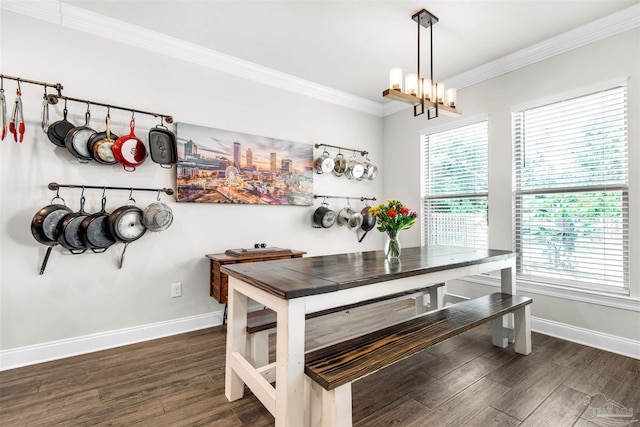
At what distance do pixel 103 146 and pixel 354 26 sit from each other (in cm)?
239

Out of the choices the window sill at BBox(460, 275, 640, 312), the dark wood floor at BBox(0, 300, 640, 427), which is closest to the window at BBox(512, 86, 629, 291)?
the window sill at BBox(460, 275, 640, 312)

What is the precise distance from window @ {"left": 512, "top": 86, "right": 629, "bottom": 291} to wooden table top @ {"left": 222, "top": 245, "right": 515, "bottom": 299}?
39.3 inches

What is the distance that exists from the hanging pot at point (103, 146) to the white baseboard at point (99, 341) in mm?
1484

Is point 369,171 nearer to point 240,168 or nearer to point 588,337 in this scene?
point 240,168

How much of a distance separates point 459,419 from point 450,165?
2954mm

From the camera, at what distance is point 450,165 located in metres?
3.89

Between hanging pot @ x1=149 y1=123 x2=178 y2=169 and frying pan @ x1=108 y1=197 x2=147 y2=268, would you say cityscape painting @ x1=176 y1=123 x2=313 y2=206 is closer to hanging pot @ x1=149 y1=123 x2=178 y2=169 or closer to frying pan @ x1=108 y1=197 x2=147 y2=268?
hanging pot @ x1=149 y1=123 x2=178 y2=169

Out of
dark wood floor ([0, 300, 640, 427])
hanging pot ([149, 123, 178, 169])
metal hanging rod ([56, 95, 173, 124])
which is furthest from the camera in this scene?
hanging pot ([149, 123, 178, 169])

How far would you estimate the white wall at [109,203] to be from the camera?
2324 mm

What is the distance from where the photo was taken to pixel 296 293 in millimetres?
1347

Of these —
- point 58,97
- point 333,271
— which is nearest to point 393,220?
point 333,271

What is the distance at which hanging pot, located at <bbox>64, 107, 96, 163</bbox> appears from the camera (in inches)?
94.4

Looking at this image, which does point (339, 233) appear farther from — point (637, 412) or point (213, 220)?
point (637, 412)

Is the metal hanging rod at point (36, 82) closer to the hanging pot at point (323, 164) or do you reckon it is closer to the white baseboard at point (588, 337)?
the hanging pot at point (323, 164)
